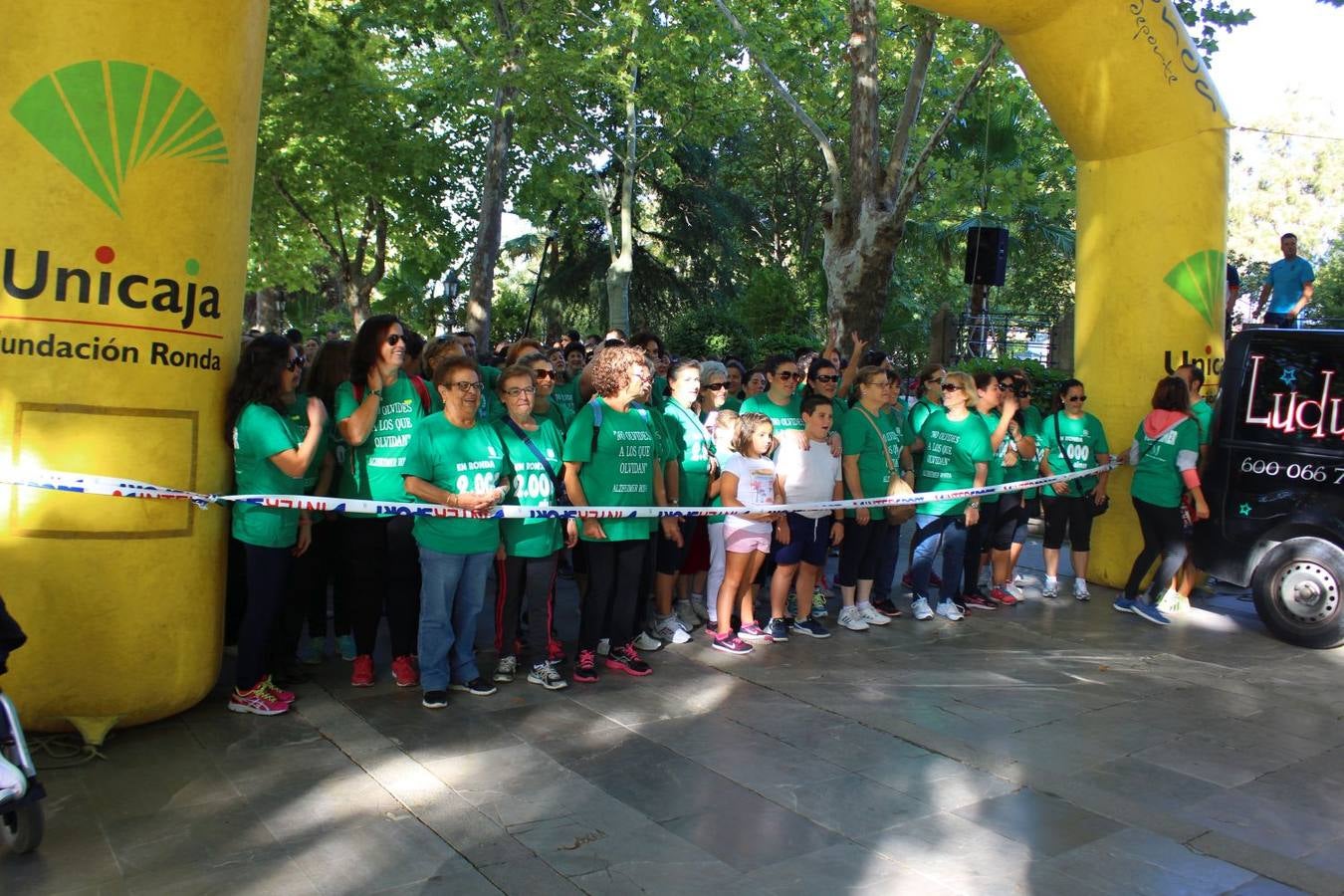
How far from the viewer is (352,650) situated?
652 centimetres

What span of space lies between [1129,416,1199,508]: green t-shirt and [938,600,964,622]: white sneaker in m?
1.62

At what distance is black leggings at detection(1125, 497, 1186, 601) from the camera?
809 cm

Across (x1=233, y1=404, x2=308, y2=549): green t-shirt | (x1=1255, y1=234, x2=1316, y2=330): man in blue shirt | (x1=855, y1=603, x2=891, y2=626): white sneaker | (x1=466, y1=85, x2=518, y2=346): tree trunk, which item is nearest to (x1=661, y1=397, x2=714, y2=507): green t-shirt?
(x1=855, y1=603, x2=891, y2=626): white sneaker

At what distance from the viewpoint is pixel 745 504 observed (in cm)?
686

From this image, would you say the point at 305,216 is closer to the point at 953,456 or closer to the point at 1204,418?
the point at 953,456

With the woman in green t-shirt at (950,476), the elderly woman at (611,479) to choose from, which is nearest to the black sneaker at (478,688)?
the elderly woman at (611,479)

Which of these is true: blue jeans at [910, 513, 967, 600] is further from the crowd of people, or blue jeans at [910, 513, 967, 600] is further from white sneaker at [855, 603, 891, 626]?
white sneaker at [855, 603, 891, 626]

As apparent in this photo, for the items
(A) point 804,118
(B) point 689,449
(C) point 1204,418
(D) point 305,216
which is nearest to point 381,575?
(B) point 689,449

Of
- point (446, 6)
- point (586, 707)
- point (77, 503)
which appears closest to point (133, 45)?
point (77, 503)

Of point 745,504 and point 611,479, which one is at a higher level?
point 611,479

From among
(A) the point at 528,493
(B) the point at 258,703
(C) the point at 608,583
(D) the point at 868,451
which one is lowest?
(B) the point at 258,703

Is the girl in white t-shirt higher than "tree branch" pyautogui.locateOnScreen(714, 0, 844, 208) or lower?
lower

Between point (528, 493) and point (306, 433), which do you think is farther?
point (528, 493)

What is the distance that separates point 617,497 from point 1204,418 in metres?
5.17
